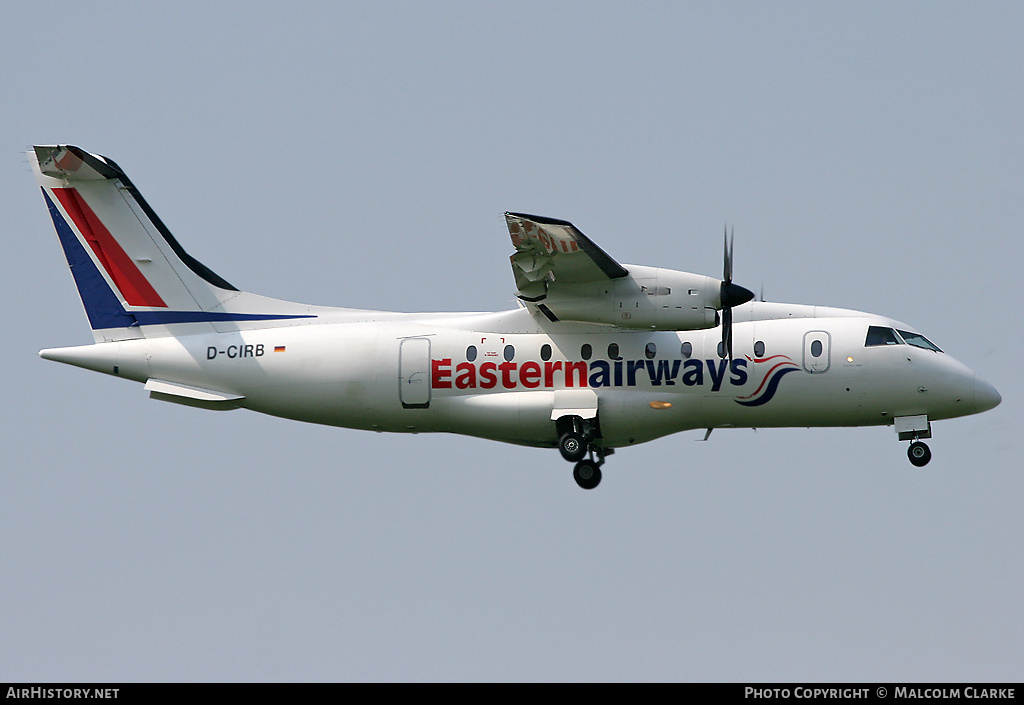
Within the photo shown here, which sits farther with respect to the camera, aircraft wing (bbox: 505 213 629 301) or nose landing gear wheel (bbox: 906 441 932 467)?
nose landing gear wheel (bbox: 906 441 932 467)

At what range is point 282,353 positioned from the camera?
2266cm

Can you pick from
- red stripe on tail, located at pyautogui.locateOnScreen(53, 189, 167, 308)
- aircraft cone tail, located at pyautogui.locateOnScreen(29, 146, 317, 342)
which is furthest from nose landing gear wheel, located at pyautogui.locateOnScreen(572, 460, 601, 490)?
red stripe on tail, located at pyautogui.locateOnScreen(53, 189, 167, 308)

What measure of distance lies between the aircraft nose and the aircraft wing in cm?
632

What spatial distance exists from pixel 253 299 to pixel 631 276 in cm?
705

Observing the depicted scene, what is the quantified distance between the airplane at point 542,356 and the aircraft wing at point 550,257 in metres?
0.03

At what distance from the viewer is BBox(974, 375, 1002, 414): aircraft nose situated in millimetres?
21812

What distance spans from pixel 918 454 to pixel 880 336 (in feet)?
6.95

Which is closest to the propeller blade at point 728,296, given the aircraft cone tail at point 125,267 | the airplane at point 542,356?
the airplane at point 542,356

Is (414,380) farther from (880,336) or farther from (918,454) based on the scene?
(918,454)

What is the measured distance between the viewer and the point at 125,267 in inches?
928

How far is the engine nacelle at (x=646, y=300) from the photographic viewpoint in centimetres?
2081

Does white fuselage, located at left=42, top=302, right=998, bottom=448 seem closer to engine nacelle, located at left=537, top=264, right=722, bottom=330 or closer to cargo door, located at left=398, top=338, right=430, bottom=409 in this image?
cargo door, located at left=398, top=338, right=430, bottom=409

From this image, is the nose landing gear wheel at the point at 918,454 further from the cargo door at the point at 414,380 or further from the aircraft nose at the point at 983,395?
the cargo door at the point at 414,380
